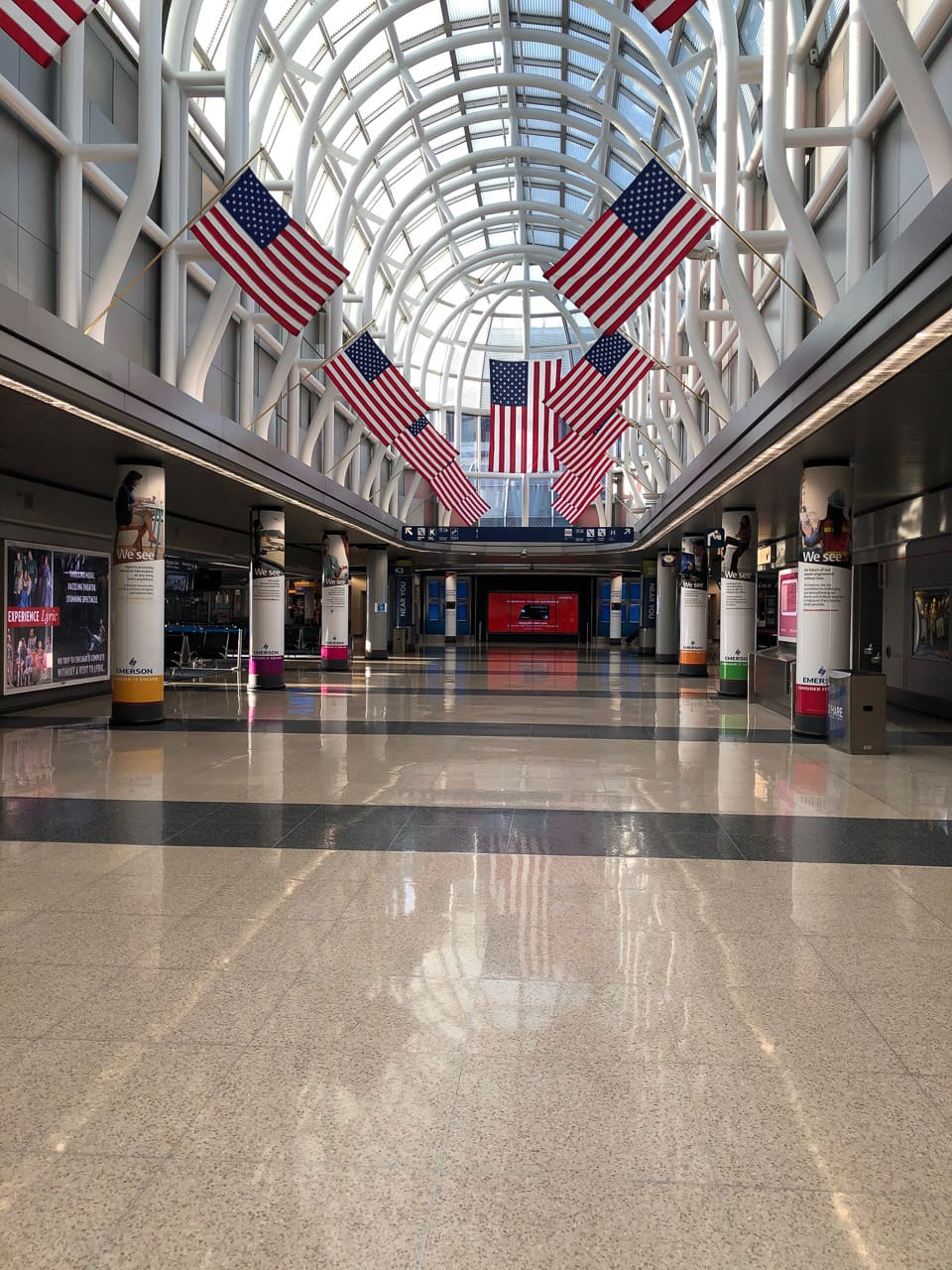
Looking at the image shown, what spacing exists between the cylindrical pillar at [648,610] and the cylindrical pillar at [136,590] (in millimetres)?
31883

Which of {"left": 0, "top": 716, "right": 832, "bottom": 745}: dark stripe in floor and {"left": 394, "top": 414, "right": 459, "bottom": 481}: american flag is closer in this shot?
{"left": 0, "top": 716, "right": 832, "bottom": 745}: dark stripe in floor

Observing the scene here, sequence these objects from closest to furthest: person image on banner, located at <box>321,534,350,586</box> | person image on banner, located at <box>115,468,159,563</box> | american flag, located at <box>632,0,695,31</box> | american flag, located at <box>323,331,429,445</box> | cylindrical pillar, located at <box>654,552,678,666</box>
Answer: american flag, located at <box>632,0,695,31</box> → person image on banner, located at <box>115,468,159,563</box> → american flag, located at <box>323,331,429,445</box> → person image on banner, located at <box>321,534,350,586</box> → cylindrical pillar, located at <box>654,552,678,666</box>

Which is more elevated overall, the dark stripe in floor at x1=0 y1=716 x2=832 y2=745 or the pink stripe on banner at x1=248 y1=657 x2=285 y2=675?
the pink stripe on banner at x1=248 y1=657 x2=285 y2=675

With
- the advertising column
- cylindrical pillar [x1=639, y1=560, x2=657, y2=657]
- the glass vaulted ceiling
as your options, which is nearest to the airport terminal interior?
the advertising column

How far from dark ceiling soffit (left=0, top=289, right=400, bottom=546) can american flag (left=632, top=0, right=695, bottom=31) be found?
6142 mm

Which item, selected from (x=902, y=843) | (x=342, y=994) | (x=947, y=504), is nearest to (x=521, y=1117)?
(x=342, y=994)

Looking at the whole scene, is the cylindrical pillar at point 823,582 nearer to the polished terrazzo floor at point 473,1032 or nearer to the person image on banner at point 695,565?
the polished terrazzo floor at point 473,1032

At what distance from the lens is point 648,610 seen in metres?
47.4

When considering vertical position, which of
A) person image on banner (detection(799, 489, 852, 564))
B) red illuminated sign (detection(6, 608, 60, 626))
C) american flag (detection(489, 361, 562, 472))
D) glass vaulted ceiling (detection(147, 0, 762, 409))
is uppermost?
glass vaulted ceiling (detection(147, 0, 762, 409))

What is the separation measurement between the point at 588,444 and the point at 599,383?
5386mm

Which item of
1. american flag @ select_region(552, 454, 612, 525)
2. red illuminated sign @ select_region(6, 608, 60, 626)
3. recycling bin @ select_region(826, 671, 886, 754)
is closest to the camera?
recycling bin @ select_region(826, 671, 886, 754)

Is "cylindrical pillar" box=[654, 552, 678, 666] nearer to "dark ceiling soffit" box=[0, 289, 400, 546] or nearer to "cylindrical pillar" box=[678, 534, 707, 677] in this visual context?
"cylindrical pillar" box=[678, 534, 707, 677]

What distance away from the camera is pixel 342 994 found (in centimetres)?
457

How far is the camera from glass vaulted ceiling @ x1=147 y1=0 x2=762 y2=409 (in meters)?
22.0
